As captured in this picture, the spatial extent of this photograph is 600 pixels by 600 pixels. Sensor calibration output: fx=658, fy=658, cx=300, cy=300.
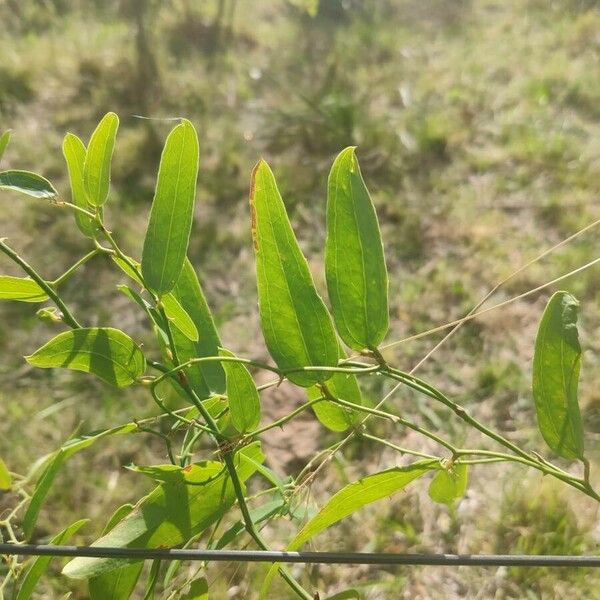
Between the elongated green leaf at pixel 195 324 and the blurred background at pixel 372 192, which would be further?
the blurred background at pixel 372 192

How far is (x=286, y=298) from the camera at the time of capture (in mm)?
442

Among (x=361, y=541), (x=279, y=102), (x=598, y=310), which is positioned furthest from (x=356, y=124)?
(x=361, y=541)

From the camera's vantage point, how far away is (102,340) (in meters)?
0.45

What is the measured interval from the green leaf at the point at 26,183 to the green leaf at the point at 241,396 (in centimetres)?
16

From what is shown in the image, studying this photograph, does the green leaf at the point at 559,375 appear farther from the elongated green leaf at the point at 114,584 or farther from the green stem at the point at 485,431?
the elongated green leaf at the point at 114,584

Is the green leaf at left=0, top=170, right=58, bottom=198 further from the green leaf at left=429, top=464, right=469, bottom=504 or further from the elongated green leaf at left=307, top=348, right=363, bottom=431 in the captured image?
the green leaf at left=429, top=464, right=469, bottom=504

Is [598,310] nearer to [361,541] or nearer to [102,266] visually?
[361,541]

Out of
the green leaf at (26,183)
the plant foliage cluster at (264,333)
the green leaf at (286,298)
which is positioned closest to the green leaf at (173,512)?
the plant foliage cluster at (264,333)

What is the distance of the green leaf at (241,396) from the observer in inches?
18.8

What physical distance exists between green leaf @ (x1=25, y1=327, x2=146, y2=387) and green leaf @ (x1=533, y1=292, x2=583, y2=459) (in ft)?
0.90

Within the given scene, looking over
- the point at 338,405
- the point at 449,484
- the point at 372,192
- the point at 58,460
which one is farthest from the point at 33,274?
the point at 372,192

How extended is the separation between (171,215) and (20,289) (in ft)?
0.43

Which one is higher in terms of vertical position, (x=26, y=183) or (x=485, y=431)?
(x=26, y=183)

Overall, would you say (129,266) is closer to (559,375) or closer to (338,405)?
(338,405)
